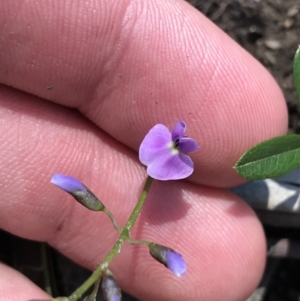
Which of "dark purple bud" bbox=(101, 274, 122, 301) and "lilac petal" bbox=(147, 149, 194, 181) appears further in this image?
"lilac petal" bbox=(147, 149, 194, 181)

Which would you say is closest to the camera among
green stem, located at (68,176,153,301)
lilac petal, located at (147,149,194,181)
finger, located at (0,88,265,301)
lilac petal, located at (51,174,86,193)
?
green stem, located at (68,176,153,301)

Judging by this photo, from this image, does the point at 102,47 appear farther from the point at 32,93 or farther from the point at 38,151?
the point at 38,151

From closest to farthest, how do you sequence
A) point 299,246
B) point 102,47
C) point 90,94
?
point 102,47
point 90,94
point 299,246

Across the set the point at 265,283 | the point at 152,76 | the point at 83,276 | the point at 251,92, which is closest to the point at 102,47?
the point at 152,76

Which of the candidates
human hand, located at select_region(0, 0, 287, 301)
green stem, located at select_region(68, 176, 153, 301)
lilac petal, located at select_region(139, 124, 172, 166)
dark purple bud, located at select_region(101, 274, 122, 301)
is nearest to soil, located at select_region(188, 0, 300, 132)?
human hand, located at select_region(0, 0, 287, 301)

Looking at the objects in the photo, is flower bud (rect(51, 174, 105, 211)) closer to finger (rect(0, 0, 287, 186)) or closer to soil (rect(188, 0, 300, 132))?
finger (rect(0, 0, 287, 186))

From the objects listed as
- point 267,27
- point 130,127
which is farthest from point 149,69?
point 267,27
